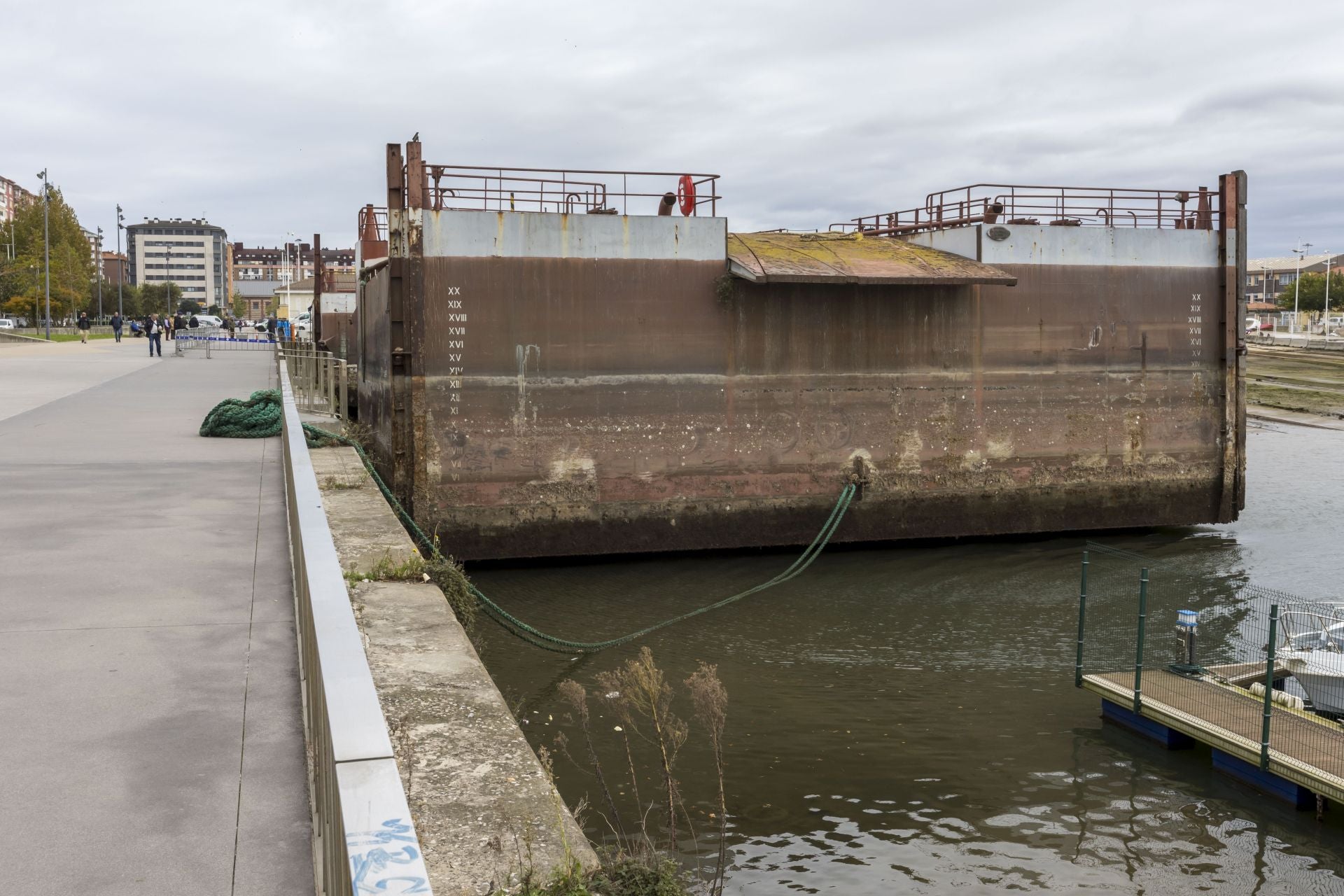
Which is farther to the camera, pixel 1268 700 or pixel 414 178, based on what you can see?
pixel 414 178

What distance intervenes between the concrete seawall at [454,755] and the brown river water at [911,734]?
2.69 m

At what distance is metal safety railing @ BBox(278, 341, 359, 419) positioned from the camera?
79.8 ft

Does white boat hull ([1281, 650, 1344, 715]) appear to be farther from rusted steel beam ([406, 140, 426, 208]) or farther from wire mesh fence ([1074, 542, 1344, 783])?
rusted steel beam ([406, 140, 426, 208])

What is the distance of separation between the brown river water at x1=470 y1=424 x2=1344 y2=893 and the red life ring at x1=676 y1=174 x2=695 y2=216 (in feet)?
19.9

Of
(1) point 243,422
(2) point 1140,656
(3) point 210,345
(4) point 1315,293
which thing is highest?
(4) point 1315,293

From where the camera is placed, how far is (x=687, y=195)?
19.9 m

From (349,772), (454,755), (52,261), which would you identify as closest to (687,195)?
(454,755)

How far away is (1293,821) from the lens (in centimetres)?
1002

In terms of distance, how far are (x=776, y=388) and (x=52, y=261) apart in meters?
66.9

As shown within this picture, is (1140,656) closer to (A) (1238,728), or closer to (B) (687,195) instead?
(A) (1238,728)

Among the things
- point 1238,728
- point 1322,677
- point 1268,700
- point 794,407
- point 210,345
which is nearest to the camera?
point 1268,700

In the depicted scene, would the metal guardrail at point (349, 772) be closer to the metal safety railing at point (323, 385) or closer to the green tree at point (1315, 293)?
the metal safety railing at point (323, 385)

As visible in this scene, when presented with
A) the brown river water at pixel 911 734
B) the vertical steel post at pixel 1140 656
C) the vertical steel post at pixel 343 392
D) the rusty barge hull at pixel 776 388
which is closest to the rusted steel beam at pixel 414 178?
the rusty barge hull at pixel 776 388

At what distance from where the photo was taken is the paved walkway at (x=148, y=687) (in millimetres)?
4168
